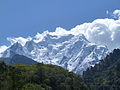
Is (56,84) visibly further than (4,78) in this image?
Yes

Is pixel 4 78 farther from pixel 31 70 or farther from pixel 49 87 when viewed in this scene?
pixel 31 70

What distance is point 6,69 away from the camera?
160 meters

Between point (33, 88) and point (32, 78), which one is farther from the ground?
point (32, 78)

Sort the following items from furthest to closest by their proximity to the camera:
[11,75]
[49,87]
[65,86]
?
[65,86] < [49,87] < [11,75]

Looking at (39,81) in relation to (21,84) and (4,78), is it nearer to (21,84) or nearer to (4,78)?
(21,84)

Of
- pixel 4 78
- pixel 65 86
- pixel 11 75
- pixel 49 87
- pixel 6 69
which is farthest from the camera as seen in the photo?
pixel 65 86

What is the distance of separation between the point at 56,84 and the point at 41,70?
10.1m

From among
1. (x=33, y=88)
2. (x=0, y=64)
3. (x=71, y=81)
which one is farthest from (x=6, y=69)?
(x=71, y=81)

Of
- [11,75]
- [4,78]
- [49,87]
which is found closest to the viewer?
[4,78]

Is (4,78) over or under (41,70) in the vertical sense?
under

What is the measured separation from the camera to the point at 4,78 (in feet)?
447

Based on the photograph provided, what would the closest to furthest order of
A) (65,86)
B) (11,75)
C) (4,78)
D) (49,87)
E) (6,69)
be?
(4,78)
(11,75)
(6,69)
(49,87)
(65,86)

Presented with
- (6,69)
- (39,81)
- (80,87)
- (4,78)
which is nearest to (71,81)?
(80,87)

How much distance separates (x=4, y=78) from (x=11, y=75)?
1142 centimetres
